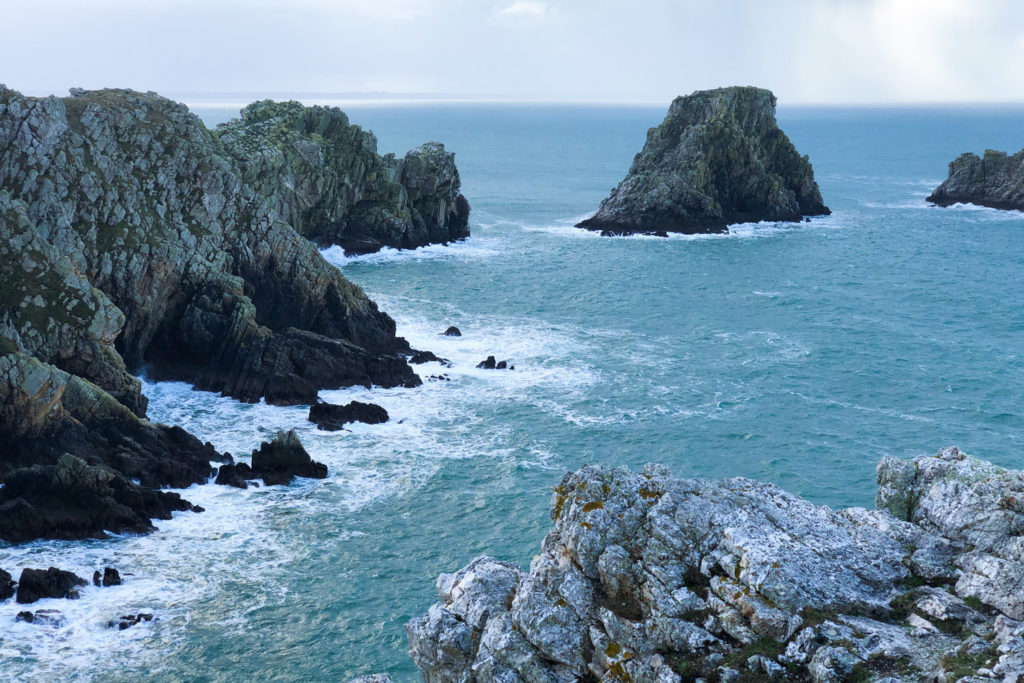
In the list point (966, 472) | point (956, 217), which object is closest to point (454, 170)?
point (956, 217)

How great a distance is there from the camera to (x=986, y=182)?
14988 cm

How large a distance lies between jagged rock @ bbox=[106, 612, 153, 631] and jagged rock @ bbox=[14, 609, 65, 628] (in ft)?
5.87

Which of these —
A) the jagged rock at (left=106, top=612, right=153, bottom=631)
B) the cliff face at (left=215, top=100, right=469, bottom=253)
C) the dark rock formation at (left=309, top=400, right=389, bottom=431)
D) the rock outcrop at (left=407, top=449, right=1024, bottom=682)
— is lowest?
the jagged rock at (left=106, top=612, right=153, bottom=631)

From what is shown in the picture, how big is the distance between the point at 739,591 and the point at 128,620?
24523mm

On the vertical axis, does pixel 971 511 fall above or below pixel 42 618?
above

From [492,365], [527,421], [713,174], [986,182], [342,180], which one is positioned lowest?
[527,421]

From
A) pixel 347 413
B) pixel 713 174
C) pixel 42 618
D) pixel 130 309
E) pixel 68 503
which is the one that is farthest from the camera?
pixel 713 174

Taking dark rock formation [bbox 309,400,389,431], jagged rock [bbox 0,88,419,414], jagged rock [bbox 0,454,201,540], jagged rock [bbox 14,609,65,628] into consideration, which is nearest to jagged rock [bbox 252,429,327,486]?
dark rock formation [bbox 309,400,389,431]

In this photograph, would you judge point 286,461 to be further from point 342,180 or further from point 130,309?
point 342,180

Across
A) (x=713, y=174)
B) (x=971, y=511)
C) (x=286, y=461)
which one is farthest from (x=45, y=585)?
(x=713, y=174)

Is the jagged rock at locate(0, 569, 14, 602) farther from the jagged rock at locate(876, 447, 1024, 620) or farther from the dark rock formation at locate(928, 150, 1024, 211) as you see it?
the dark rock formation at locate(928, 150, 1024, 211)

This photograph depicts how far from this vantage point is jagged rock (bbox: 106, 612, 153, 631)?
116 ft

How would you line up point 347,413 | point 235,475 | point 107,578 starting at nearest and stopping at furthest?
point 107,578
point 235,475
point 347,413

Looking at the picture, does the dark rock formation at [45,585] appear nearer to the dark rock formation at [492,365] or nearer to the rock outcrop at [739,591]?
the rock outcrop at [739,591]
